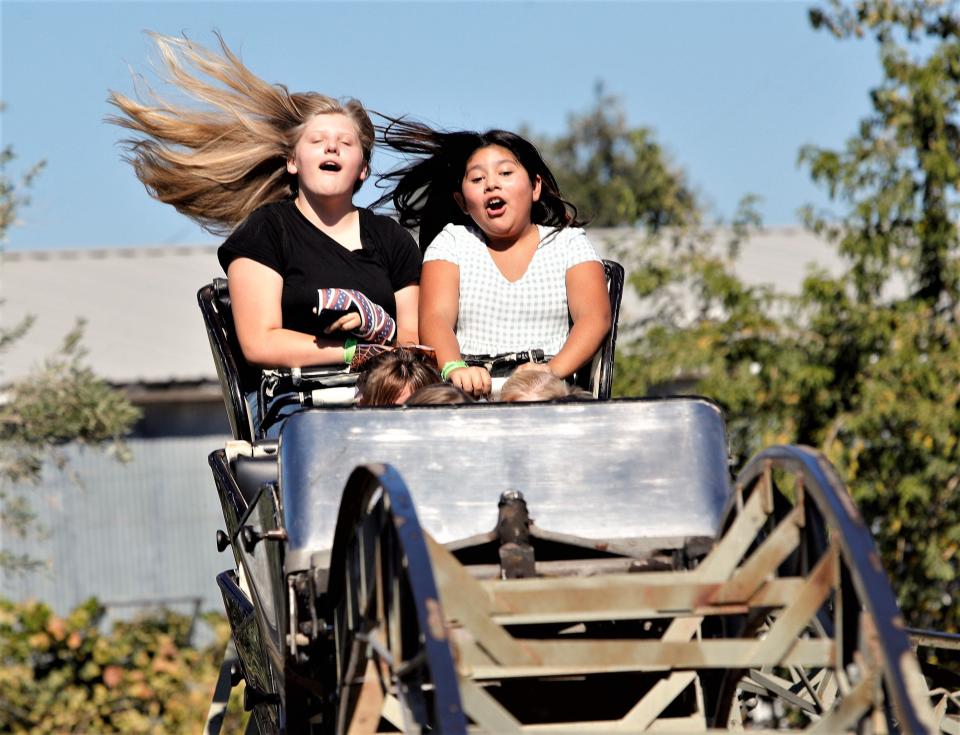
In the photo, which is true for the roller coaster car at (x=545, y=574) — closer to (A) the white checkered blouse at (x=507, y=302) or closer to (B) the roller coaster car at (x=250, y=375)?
(B) the roller coaster car at (x=250, y=375)

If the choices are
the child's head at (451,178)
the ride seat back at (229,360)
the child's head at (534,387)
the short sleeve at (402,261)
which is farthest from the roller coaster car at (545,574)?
the child's head at (451,178)

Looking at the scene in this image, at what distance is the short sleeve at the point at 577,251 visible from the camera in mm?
5468

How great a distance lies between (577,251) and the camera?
549 centimetres

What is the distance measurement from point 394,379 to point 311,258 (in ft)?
3.24

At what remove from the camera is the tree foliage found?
10969 millimetres

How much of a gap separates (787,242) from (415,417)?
781 inches

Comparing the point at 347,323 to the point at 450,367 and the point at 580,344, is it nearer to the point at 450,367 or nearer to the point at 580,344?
the point at 450,367

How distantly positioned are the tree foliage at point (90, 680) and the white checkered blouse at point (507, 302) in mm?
6137

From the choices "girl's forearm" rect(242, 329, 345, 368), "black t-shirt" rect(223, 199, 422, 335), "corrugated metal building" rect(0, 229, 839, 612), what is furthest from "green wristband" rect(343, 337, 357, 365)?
"corrugated metal building" rect(0, 229, 839, 612)

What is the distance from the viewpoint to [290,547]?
3826 mm

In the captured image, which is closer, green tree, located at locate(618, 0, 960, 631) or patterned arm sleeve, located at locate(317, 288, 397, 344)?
patterned arm sleeve, located at locate(317, 288, 397, 344)

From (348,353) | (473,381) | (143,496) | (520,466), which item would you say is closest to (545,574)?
(520,466)

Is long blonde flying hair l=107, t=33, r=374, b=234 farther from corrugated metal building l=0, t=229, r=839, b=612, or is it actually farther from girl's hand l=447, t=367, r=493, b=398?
corrugated metal building l=0, t=229, r=839, b=612

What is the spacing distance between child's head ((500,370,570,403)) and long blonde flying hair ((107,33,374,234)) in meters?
1.53
